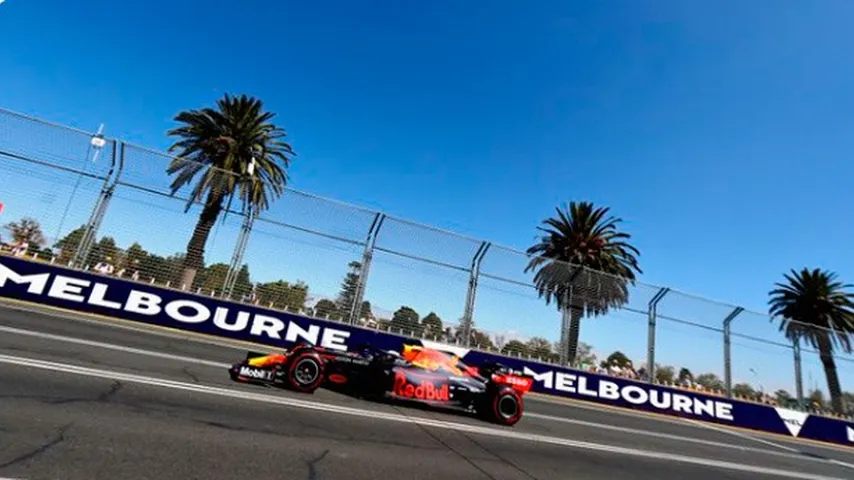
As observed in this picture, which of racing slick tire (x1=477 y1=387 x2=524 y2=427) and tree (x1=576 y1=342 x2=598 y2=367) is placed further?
tree (x1=576 y1=342 x2=598 y2=367)

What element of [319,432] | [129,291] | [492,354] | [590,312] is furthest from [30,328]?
[590,312]

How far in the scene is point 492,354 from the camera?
14.1 m

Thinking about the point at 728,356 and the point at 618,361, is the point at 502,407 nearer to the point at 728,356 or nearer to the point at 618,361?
the point at 618,361

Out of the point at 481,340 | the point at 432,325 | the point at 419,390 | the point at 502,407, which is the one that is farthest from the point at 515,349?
the point at 419,390

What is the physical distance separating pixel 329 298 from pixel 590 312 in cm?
855

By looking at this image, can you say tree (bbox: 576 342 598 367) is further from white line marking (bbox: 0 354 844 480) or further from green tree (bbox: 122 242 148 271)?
green tree (bbox: 122 242 148 271)

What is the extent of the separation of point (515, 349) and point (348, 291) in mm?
5635

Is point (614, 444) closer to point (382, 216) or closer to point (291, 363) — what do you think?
point (291, 363)

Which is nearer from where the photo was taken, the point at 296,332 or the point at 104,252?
the point at 104,252

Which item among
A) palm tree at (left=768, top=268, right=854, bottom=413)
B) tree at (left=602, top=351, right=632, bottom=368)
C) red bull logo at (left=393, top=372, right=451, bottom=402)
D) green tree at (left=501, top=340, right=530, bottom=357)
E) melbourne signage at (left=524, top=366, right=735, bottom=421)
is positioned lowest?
red bull logo at (left=393, top=372, right=451, bottom=402)

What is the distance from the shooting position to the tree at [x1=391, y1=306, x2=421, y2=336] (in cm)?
1343

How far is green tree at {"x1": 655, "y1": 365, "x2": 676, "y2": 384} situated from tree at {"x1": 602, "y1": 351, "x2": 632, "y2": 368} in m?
1.05

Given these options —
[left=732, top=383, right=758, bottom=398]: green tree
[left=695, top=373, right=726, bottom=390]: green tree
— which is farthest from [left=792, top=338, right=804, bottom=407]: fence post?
[left=695, top=373, right=726, bottom=390]: green tree

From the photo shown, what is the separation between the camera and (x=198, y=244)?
12.4m
